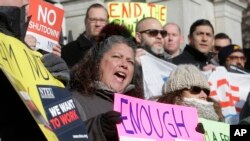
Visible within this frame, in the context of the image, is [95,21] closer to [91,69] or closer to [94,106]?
[91,69]

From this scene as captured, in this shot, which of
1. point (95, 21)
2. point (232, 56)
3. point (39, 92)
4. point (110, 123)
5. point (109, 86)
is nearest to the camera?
point (39, 92)

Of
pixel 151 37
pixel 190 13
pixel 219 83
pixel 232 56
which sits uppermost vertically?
pixel 151 37

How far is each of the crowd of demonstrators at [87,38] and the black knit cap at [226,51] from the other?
164cm

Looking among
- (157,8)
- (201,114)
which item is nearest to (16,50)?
(201,114)

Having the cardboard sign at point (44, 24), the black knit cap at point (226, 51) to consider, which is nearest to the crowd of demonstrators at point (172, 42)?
the black knit cap at point (226, 51)

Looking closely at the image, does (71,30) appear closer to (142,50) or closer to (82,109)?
(142,50)

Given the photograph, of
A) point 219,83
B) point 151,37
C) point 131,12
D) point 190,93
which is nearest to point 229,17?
point 131,12

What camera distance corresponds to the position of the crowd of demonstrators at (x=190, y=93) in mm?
4453

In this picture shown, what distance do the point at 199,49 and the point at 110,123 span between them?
3419 millimetres

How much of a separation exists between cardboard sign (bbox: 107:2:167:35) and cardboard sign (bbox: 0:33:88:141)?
4.60m

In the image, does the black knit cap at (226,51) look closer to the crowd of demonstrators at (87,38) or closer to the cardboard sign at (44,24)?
the crowd of demonstrators at (87,38)

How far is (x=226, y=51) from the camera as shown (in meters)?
7.25

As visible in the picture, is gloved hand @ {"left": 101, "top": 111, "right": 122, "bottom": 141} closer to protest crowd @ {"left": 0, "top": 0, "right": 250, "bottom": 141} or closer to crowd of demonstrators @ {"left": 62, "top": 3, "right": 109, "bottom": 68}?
protest crowd @ {"left": 0, "top": 0, "right": 250, "bottom": 141}

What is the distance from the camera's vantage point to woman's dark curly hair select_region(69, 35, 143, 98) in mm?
3924
